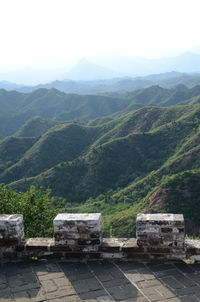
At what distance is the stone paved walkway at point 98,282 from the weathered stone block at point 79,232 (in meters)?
0.45

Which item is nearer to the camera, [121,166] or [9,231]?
[9,231]

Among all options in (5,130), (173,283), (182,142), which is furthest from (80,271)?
(5,130)

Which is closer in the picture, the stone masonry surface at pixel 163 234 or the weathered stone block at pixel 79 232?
the stone masonry surface at pixel 163 234

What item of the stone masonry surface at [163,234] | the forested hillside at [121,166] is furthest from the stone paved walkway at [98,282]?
the forested hillside at [121,166]

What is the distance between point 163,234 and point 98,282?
1.86 meters

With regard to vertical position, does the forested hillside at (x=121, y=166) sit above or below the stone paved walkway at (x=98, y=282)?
below

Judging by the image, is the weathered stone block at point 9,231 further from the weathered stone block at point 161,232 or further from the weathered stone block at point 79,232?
the weathered stone block at point 161,232

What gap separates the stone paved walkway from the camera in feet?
21.4

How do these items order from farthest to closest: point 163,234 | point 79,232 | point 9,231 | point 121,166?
1. point 121,166
2. point 9,231
3. point 79,232
4. point 163,234

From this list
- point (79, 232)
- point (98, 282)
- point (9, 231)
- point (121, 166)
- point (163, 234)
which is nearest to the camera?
point (98, 282)

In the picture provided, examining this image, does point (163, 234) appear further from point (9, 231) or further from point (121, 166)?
point (121, 166)

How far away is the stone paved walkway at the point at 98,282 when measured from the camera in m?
6.52

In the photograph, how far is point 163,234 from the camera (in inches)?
303

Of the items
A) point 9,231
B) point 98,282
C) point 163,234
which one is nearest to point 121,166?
point 9,231
